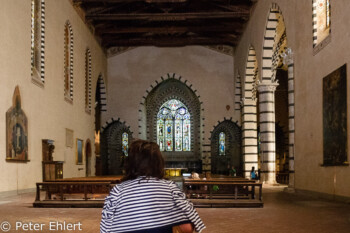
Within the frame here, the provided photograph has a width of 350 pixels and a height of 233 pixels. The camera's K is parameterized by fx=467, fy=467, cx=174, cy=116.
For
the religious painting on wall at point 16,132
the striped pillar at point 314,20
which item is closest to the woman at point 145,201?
the striped pillar at point 314,20

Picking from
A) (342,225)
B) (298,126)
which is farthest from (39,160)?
(342,225)

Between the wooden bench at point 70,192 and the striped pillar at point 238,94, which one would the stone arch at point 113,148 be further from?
the wooden bench at point 70,192

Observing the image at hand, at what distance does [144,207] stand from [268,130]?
53.9 ft

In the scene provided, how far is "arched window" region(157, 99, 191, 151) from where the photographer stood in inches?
1168

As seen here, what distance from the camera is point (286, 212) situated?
868 centimetres

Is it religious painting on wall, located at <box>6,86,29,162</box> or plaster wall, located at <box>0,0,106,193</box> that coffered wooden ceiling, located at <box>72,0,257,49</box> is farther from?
religious painting on wall, located at <box>6,86,29,162</box>

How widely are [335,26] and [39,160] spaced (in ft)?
32.4

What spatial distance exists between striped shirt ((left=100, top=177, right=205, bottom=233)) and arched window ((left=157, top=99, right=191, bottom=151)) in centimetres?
2713

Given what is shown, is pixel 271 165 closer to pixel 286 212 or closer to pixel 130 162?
pixel 286 212

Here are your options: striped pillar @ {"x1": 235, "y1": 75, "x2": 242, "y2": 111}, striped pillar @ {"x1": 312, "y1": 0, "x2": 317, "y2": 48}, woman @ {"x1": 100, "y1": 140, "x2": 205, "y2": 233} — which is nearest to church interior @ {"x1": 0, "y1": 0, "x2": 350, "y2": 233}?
striped pillar @ {"x1": 312, "y1": 0, "x2": 317, "y2": 48}

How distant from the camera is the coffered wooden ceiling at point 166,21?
20.6 meters

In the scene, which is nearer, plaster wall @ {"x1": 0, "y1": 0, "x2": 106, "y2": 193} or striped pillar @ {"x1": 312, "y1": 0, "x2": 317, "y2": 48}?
striped pillar @ {"x1": 312, "y1": 0, "x2": 317, "y2": 48}

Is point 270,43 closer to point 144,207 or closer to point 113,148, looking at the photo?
point 113,148

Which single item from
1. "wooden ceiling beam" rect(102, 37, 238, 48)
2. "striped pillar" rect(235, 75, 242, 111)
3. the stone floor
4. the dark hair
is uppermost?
"wooden ceiling beam" rect(102, 37, 238, 48)
